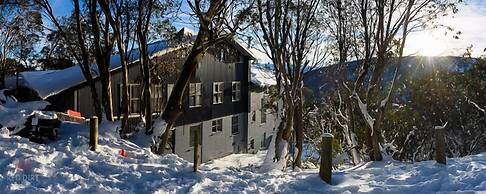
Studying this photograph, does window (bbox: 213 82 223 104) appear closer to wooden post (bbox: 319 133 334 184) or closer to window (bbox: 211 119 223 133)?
window (bbox: 211 119 223 133)

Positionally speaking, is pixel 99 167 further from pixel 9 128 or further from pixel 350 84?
pixel 350 84

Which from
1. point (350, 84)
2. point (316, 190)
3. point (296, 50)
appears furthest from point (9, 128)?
point (350, 84)

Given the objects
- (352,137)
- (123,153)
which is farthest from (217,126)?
(123,153)

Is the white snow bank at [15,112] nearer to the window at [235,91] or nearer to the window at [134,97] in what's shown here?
the window at [134,97]

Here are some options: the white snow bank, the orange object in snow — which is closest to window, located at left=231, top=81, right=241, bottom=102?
the white snow bank

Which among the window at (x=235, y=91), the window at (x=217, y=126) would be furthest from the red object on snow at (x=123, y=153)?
the window at (x=235, y=91)

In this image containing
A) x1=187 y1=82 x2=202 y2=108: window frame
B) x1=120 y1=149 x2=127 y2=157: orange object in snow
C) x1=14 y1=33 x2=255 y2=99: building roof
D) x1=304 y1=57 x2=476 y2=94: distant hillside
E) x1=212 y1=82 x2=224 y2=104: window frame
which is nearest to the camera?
x1=120 y1=149 x2=127 y2=157: orange object in snow

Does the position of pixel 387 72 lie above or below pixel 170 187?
above

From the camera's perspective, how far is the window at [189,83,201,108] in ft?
84.1

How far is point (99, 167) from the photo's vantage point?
7562 millimetres

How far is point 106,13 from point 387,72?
9408 millimetres

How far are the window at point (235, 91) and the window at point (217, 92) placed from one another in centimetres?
138

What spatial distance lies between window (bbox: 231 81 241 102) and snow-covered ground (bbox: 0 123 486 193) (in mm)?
20886

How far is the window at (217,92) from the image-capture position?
91.1 feet
